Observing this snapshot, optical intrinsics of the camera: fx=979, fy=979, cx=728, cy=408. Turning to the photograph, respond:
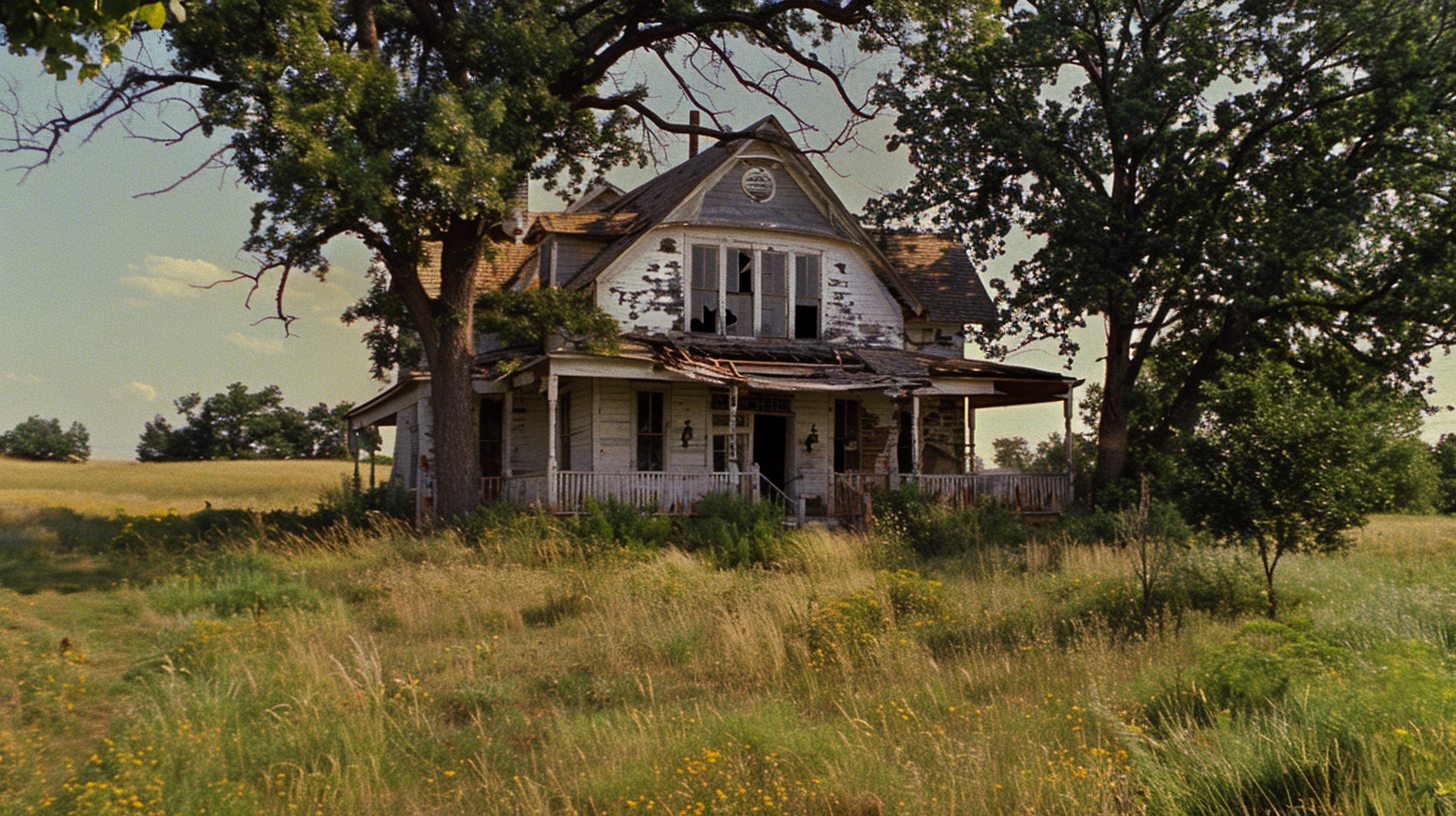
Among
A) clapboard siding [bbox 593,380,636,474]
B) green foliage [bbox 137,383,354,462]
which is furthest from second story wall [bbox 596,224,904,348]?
green foliage [bbox 137,383,354,462]

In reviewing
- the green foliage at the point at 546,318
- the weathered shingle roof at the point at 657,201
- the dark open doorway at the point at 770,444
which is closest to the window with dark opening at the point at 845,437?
the dark open doorway at the point at 770,444

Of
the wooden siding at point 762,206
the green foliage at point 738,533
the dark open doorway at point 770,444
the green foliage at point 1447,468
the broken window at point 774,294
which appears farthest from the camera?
the green foliage at point 1447,468

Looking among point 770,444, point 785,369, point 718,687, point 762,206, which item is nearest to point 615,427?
point 785,369

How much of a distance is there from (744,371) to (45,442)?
63531mm

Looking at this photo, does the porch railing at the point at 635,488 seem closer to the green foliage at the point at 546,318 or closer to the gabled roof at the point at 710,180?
the green foliage at the point at 546,318

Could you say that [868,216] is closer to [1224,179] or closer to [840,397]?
[840,397]

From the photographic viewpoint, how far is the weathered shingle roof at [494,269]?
2400 cm

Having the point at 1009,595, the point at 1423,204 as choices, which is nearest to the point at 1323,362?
the point at 1423,204

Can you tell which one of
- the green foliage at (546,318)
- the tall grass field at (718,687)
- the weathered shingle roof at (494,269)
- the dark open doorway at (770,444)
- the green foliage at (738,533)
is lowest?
the tall grass field at (718,687)

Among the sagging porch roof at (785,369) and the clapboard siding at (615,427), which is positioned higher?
the sagging porch roof at (785,369)

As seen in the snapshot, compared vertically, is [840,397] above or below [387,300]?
below

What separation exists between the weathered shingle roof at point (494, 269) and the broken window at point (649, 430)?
563cm

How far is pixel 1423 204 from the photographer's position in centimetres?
2048

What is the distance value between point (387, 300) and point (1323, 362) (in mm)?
20884
